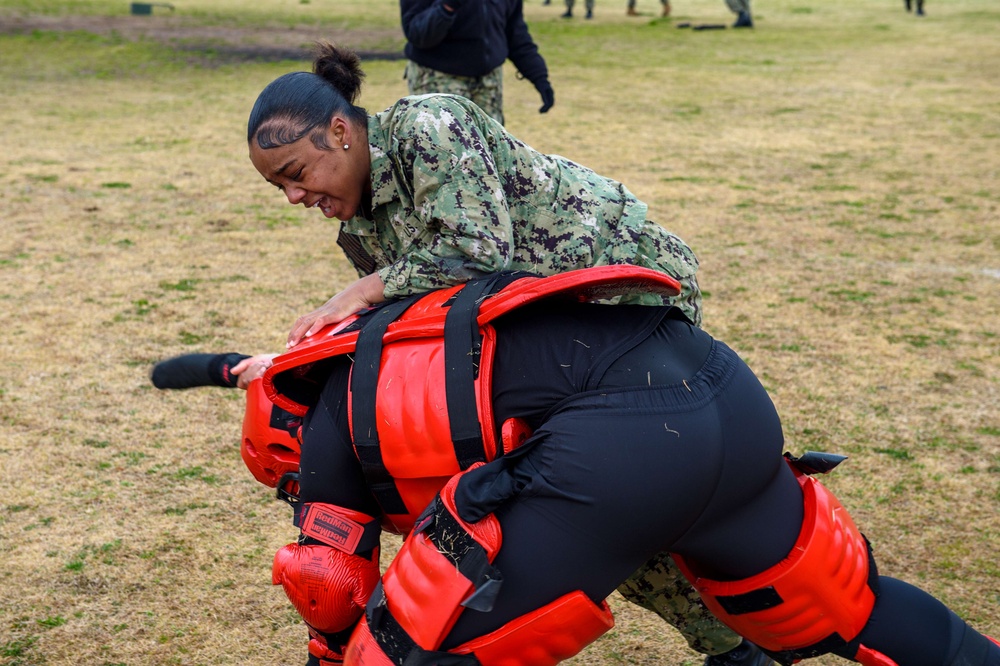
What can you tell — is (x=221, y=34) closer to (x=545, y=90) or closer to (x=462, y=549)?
(x=545, y=90)

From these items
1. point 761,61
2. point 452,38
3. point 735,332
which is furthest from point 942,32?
point 735,332

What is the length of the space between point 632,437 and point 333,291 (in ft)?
15.9

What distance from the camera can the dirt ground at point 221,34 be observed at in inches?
715

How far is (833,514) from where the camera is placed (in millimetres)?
2240

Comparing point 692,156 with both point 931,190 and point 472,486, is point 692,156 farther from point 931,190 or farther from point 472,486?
point 472,486

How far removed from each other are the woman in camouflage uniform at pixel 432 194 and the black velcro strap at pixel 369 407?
1.13 ft

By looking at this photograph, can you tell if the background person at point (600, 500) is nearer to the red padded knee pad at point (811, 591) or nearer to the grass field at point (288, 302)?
the red padded knee pad at point (811, 591)

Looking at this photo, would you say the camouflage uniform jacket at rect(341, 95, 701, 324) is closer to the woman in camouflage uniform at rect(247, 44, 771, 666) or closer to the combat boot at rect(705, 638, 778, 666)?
the woman in camouflage uniform at rect(247, 44, 771, 666)

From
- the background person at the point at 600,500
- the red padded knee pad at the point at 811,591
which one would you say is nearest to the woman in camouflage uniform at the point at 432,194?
the background person at the point at 600,500

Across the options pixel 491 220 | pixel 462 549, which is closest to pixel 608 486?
pixel 462 549

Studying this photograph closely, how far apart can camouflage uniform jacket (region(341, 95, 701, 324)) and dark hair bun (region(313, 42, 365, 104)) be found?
100mm

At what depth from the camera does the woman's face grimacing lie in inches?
98.2

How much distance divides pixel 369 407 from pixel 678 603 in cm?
137

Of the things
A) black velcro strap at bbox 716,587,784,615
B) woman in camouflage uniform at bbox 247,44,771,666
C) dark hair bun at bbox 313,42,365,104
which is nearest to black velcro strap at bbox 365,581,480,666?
black velcro strap at bbox 716,587,784,615
